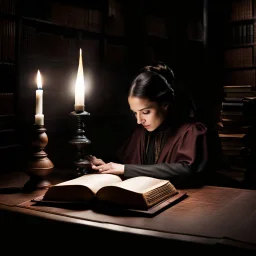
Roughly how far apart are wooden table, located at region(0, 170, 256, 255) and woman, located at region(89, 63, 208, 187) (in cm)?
28

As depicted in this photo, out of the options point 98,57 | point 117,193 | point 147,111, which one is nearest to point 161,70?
point 147,111

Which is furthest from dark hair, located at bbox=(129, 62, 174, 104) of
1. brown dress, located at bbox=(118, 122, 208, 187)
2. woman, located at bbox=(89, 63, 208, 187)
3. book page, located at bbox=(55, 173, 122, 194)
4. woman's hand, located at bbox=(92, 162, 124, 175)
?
book page, located at bbox=(55, 173, 122, 194)

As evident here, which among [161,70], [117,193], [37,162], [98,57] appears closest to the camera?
[117,193]

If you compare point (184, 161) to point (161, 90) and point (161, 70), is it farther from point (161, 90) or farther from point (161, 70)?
point (161, 70)

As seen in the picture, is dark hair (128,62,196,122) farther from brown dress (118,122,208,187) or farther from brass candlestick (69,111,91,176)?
brass candlestick (69,111,91,176)

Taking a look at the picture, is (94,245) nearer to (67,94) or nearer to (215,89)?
(67,94)

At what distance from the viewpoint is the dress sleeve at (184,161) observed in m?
1.86

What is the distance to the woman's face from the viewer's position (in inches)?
84.0

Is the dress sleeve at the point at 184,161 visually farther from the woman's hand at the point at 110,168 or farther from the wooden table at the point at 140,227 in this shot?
the wooden table at the point at 140,227

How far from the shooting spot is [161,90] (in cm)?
220

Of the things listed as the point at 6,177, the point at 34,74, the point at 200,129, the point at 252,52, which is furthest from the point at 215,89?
the point at 6,177

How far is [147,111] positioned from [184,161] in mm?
362

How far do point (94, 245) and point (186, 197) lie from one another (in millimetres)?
482

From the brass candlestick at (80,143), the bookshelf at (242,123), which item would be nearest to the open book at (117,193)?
the brass candlestick at (80,143)
